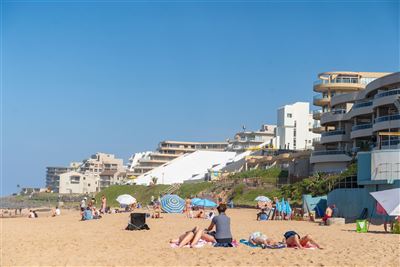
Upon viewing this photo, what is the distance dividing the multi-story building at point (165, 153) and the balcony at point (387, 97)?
8105 centimetres

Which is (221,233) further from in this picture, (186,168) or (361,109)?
(186,168)

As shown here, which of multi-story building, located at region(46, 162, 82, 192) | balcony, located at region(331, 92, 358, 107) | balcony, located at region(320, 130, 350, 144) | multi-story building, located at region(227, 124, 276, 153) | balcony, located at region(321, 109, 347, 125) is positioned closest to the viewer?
balcony, located at region(320, 130, 350, 144)

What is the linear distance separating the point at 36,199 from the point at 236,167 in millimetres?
54887

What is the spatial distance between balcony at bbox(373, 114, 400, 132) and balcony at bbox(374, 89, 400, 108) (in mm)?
1156

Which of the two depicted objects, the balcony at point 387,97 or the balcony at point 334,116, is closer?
the balcony at point 387,97

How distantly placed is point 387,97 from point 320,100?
729 inches

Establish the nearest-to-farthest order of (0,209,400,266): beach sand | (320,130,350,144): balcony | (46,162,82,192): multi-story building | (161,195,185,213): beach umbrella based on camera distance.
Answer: (0,209,400,266): beach sand → (161,195,185,213): beach umbrella → (320,130,350,144): balcony → (46,162,82,192): multi-story building

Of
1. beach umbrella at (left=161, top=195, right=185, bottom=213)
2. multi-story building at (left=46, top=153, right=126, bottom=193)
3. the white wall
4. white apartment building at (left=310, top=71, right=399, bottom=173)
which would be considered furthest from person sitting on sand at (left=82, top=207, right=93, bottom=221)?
multi-story building at (left=46, top=153, right=126, bottom=193)

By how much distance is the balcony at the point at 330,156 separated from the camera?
162 feet

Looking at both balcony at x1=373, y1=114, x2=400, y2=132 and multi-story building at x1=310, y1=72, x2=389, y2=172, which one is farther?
multi-story building at x1=310, y1=72, x2=389, y2=172

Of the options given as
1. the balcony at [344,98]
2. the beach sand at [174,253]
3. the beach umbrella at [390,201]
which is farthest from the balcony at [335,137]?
the beach sand at [174,253]

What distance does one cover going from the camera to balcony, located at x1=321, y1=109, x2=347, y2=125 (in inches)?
2044

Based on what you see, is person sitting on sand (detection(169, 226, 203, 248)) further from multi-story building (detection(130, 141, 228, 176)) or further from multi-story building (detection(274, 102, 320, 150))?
multi-story building (detection(130, 141, 228, 176))

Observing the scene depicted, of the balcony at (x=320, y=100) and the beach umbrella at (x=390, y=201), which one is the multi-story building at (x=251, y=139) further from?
the beach umbrella at (x=390, y=201)
